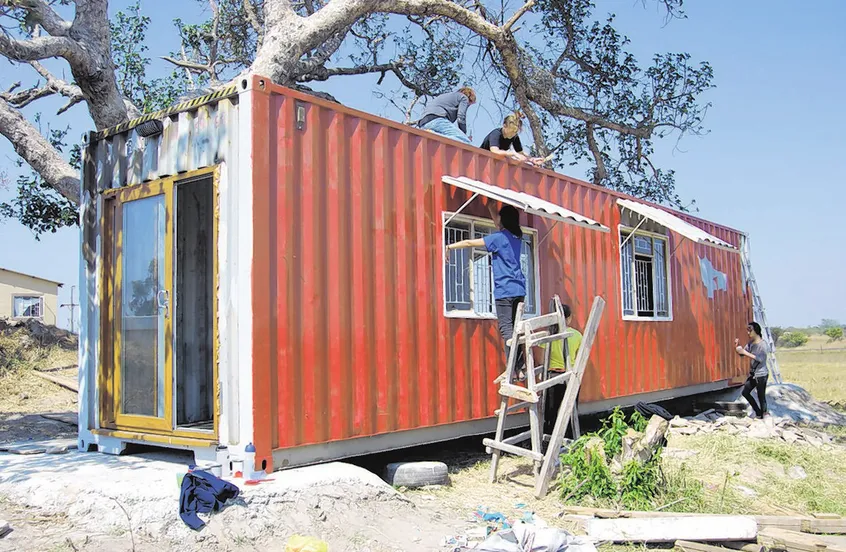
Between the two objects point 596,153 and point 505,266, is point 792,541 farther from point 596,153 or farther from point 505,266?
point 596,153

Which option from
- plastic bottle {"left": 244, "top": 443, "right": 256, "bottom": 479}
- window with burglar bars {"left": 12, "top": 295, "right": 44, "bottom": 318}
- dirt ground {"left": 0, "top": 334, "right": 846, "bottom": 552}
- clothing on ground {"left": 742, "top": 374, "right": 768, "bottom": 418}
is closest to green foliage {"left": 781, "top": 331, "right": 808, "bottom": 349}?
clothing on ground {"left": 742, "top": 374, "right": 768, "bottom": 418}

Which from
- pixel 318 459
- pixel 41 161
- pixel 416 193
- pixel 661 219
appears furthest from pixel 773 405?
pixel 41 161

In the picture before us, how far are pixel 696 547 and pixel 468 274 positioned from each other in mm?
3374

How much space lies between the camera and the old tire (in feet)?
20.2

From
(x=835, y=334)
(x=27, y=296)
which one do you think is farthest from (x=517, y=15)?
(x=835, y=334)

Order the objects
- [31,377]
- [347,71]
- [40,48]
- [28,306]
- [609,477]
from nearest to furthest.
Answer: [609,477] → [40,48] → [31,377] → [347,71] → [28,306]

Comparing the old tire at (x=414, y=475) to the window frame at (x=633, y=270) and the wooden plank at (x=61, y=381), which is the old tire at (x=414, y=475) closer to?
the window frame at (x=633, y=270)

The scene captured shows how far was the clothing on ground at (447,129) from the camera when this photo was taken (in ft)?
26.6

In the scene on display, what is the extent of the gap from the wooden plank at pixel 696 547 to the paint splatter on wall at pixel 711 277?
8066 millimetres

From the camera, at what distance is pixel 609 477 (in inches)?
235

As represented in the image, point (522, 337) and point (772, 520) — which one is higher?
point (522, 337)

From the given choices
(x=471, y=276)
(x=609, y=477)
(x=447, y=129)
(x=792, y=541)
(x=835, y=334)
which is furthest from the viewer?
(x=835, y=334)

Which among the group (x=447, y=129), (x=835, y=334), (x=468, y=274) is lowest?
(x=835, y=334)

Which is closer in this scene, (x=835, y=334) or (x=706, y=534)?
(x=706, y=534)
